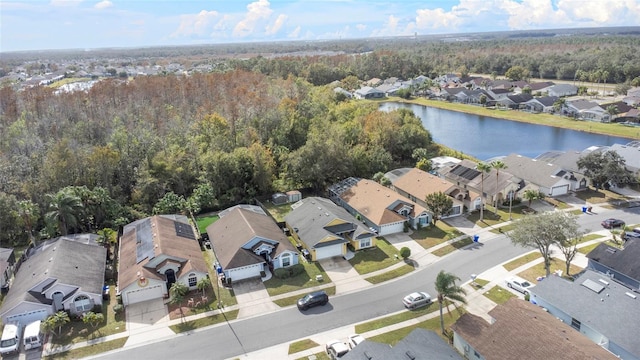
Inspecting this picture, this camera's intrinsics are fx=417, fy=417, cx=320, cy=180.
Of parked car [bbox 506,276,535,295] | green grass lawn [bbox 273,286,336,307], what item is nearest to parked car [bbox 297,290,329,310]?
green grass lawn [bbox 273,286,336,307]

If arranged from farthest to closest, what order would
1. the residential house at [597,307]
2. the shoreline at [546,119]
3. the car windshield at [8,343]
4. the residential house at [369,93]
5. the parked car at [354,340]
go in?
the residential house at [369,93] → the shoreline at [546,119] → the car windshield at [8,343] → the parked car at [354,340] → the residential house at [597,307]

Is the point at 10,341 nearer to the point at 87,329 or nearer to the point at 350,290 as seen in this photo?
the point at 87,329

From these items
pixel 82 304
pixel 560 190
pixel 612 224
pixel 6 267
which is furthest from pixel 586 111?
pixel 6 267

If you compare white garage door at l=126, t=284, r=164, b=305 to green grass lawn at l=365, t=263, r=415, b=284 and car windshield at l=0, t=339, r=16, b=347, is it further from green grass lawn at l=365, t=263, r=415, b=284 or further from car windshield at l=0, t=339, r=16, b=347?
green grass lawn at l=365, t=263, r=415, b=284

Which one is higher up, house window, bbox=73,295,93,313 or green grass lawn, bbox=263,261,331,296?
house window, bbox=73,295,93,313

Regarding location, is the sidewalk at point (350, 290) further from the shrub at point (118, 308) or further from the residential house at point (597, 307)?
the residential house at point (597, 307)

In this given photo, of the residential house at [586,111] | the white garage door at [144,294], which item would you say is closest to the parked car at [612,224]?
the white garage door at [144,294]
